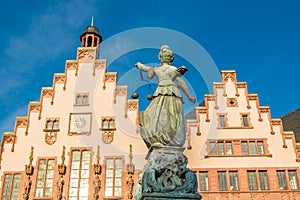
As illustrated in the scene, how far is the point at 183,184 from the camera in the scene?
6.96 meters

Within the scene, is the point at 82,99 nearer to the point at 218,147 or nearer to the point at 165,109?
the point at 218,147

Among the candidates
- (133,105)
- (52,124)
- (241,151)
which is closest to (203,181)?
(241,151)

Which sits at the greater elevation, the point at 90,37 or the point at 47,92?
the point at 90,37

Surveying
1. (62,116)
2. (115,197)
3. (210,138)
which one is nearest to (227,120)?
(210,138)

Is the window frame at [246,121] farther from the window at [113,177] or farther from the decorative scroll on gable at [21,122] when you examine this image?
the decorative scroll on gable at [21,122]

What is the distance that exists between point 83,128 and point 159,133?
17952 millimetres

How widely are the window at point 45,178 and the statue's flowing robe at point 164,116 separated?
55.4 feet

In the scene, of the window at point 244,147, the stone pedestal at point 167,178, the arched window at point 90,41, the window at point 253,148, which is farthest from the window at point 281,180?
the stone pedestal at point 167,178

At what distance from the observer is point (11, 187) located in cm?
2294

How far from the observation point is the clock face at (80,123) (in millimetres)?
24766

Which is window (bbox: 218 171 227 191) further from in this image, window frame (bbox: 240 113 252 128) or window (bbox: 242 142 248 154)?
window frame (bbox: 240 113 252 128)

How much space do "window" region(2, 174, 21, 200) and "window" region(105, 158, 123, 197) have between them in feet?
18.1

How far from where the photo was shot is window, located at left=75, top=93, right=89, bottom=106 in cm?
2586

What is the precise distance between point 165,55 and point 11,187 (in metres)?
18.1
